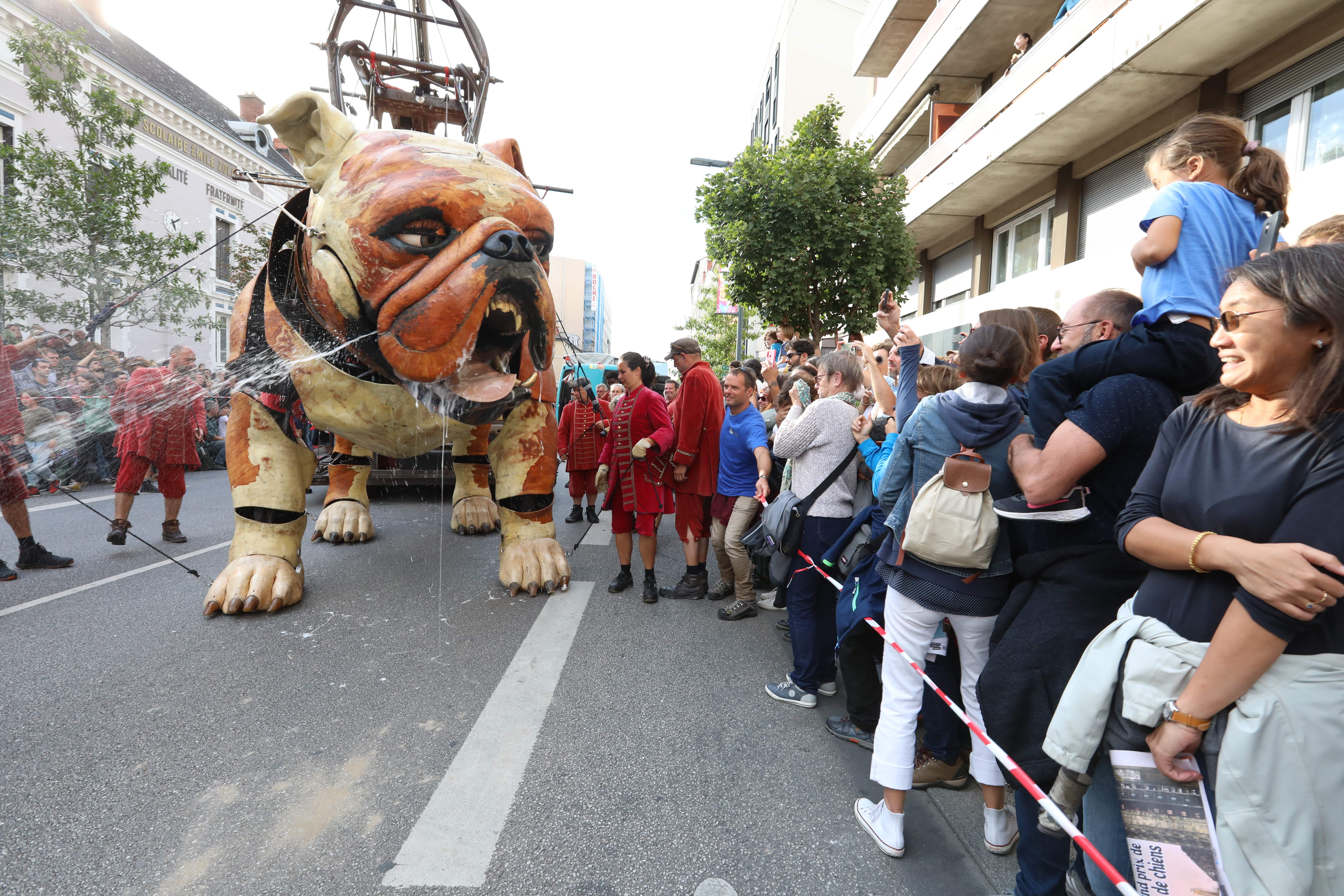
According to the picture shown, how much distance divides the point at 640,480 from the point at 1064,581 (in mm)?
3203

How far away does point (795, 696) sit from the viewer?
123 inches

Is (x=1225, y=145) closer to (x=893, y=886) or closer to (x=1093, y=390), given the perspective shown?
(x=1093, y=390)

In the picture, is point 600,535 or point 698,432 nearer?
point 698,432

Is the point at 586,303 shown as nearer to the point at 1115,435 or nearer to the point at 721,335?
the point at 721,335

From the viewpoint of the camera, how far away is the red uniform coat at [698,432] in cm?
472

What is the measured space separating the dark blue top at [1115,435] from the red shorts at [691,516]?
3.09 metres

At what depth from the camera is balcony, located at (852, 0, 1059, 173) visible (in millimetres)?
12125

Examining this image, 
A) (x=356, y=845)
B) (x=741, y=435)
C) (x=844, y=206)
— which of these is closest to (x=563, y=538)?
(x=741, y=435)

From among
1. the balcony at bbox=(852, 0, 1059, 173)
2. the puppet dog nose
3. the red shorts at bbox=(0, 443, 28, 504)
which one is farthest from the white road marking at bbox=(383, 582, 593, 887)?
the balcony at bbox=(852, 0, 1059, 173)

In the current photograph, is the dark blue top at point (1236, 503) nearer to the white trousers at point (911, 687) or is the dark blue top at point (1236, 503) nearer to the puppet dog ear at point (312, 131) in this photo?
the white trousers at point (911, 687)

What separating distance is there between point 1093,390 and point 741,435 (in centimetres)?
287

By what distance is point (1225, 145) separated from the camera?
6.32 ft

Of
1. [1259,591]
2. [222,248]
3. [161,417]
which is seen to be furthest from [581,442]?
[1259,591]

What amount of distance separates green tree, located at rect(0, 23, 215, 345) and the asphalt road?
1.76 meters
